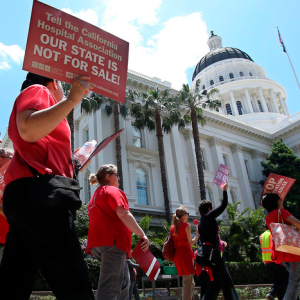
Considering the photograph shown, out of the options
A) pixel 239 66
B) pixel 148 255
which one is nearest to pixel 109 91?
pixel 148 255

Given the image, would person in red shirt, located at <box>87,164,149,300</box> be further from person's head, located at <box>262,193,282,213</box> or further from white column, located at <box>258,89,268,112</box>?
white column, located at <box>258,89,268,112</box>

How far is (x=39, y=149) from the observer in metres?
1.86

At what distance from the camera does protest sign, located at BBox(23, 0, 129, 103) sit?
202 cm

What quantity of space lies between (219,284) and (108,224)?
185 centimetres

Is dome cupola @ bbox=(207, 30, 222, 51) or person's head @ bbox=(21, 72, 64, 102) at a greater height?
dome cupola @ bbox=(207, 30, 222, 51)

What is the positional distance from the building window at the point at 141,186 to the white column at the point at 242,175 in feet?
40.5

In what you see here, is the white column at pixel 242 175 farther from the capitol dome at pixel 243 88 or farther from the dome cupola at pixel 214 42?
the dome cupola at pixel 214 42

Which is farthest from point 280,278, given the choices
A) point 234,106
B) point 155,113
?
point 234,106

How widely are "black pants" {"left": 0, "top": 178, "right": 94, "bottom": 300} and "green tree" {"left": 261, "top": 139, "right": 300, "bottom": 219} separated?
101ft

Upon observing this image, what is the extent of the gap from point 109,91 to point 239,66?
61606 mm

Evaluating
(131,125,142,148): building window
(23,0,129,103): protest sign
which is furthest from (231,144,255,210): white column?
(23,0,129,103): protest sign

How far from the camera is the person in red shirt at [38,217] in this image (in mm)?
1652

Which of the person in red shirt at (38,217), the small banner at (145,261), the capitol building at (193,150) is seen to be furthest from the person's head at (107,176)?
the capitol building at (193,150)

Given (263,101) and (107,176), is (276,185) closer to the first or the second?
(107,176)
